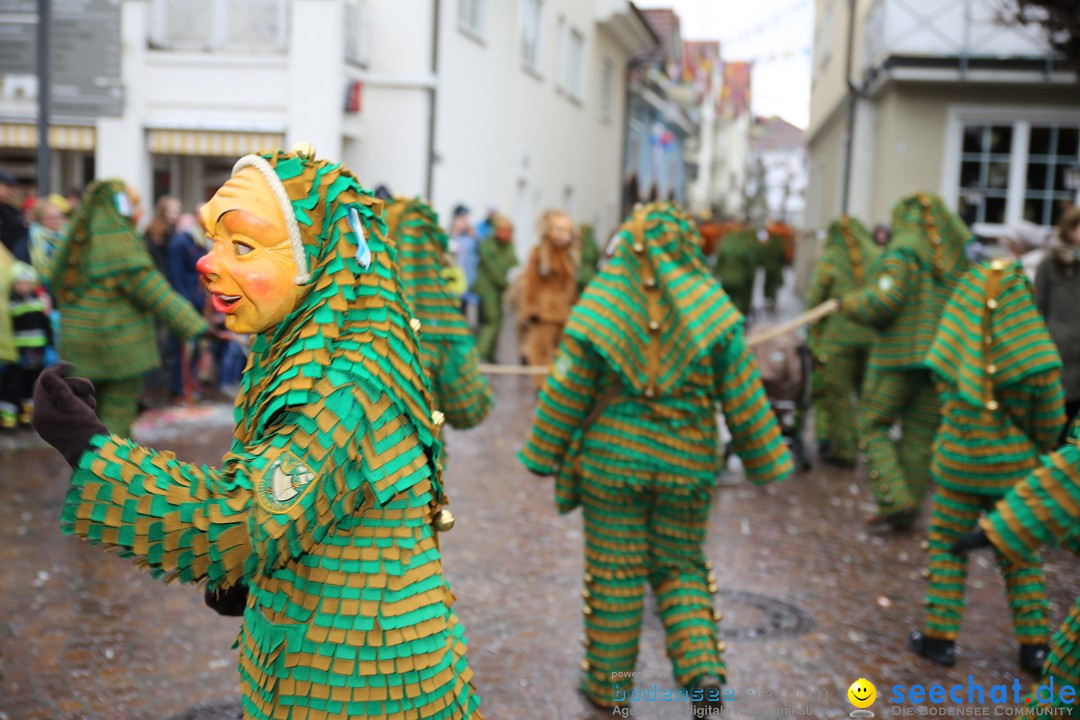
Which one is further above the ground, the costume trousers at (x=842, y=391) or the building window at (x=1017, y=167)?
the building window at (x=1017, y=167)

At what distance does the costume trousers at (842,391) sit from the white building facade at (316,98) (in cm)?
903

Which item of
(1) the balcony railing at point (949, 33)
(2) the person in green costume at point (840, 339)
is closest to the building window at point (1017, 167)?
(1) the balcony railing at point (949, 33)

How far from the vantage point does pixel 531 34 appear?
23.7 meters

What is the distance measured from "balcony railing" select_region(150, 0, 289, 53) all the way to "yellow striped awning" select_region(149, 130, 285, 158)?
117 cm

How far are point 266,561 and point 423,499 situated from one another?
438 millimetres

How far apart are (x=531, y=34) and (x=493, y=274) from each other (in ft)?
38.4

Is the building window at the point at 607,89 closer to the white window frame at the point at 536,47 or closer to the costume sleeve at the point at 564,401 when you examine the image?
the white window frame at the point at 536,47

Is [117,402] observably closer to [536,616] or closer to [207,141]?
[536,616]

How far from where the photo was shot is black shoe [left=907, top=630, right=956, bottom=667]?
495 centimetres

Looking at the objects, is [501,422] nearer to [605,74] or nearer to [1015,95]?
[1015,95]

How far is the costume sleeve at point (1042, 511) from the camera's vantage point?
9.59 feet

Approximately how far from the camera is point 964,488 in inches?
195

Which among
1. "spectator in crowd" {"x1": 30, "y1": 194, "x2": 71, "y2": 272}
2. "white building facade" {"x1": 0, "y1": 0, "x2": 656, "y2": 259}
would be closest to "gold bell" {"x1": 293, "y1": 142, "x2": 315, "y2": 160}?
"spectator in crowd" {"x1": 30, "y1": 194, "x2": 71, "y2": 272}

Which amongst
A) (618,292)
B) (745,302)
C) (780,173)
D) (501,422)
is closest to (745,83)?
(780,173)
